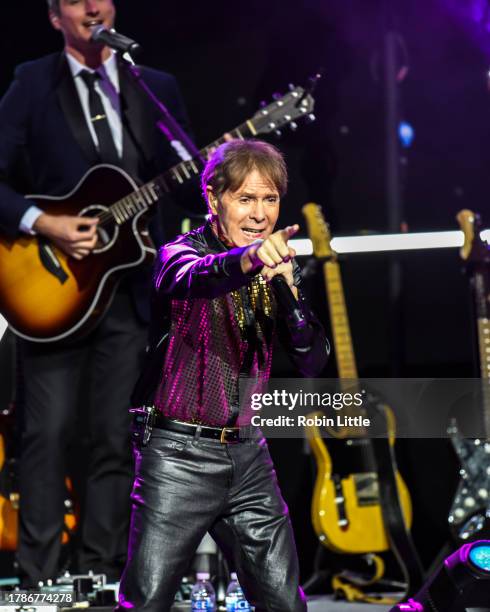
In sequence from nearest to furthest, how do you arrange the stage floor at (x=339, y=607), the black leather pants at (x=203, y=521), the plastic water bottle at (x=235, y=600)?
the black leather pants at (x=203, y=521)
the plastic water bottle at (x=235, y=600)
the stage floor at (x=339, y=607)

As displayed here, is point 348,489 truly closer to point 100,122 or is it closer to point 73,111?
point 100,122

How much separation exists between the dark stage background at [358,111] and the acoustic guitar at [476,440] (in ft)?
1.89

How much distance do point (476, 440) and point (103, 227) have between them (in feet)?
6.43

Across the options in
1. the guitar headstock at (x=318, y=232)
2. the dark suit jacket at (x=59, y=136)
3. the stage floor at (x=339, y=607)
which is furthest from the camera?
the guitar headstock at (x=318, y=232)

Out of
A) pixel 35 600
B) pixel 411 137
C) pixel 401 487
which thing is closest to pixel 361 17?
pixel 411 137

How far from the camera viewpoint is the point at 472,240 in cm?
477

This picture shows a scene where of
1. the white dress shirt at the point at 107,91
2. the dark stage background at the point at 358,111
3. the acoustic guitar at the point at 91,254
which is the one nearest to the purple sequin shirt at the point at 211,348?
the acoustic guitar at the point at 91,254

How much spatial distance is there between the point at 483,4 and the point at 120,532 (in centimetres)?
298

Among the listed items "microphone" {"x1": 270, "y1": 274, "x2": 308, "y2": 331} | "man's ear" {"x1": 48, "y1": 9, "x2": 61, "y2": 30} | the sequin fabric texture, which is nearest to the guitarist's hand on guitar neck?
"man's ear" {"x1": 48, "y1": 9, "x2": 61, "y2": 30}

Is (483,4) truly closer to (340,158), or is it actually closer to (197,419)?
(340,158)

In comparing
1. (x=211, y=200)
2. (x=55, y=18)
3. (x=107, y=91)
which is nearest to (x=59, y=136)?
(x=107, y=91)

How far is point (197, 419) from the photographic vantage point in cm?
298

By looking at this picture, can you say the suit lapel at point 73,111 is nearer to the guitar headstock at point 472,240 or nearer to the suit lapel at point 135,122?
the suit lapel at point 135,122

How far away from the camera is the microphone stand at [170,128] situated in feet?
14.9
